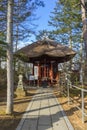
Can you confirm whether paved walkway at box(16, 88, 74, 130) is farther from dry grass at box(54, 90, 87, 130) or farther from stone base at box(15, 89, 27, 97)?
stone base at box(15, 89, 27, 97)

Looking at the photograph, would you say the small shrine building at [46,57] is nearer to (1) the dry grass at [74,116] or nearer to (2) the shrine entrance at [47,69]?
(2) the shrine entrance at [47,69]

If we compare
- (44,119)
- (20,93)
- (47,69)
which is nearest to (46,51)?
(47,69)

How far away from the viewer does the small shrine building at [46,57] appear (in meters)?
25.8

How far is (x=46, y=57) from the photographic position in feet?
89.2

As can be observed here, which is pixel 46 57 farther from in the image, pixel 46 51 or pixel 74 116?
pixel 74 116

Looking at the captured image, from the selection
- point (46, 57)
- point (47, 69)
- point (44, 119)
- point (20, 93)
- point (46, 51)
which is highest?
point (46, 51)

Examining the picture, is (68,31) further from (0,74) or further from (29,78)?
(0,74)

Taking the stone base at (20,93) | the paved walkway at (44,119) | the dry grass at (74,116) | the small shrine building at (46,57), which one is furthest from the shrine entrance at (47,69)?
the paved walkway at (44,119)

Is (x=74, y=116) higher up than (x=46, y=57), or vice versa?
(x=46, y=57)

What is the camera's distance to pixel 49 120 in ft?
31.8

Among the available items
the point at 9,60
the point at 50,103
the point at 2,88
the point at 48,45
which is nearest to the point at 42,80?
the point at 48,45

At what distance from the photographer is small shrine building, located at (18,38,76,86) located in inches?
1015

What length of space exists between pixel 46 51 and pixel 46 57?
1.37 meters

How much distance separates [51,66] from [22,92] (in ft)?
39.4
